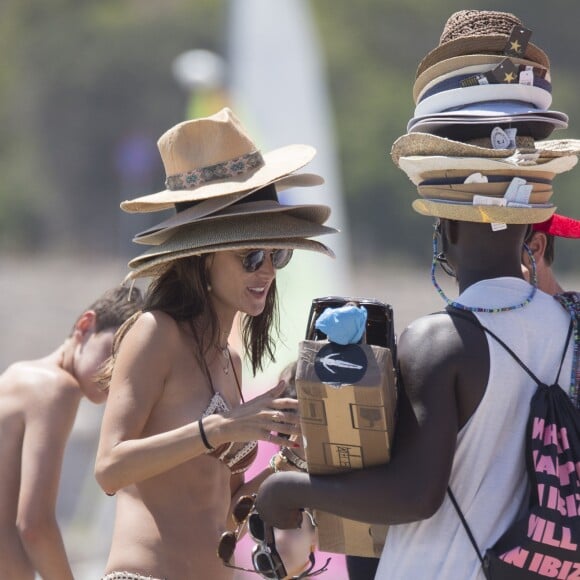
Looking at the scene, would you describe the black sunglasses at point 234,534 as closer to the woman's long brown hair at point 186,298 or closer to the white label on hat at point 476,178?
the woman's long brown hair at point 186,298

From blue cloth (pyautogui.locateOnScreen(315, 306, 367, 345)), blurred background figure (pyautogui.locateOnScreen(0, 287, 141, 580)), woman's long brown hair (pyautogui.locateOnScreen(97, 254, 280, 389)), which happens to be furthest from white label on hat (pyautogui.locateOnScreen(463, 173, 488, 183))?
blurred background figure (pyautogui.locateOnScreen(0, 287, 141, 580))

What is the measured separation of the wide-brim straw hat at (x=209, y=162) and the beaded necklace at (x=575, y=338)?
0.80 m

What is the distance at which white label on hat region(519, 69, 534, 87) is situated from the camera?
7.49 feet

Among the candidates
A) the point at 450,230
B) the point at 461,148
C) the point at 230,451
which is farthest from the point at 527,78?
the point at 230,451

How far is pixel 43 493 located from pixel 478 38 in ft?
5.95

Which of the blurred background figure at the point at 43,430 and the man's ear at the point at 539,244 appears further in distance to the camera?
the blurred background figure at the point at 43,430

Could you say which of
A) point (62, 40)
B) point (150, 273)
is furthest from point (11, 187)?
point (150, 273)

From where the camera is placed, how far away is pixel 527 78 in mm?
2287

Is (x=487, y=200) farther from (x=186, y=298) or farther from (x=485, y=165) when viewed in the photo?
(x=186, y=298)

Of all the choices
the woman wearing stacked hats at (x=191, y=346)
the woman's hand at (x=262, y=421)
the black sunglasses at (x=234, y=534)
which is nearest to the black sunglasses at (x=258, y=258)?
the woman wearing stacked hats at (x=191, y=346)

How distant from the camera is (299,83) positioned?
10484mm

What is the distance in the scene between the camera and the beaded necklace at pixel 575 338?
2170mm

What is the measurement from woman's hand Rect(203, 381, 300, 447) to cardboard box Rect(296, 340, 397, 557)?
9.1 inches

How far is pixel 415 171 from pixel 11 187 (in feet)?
142
